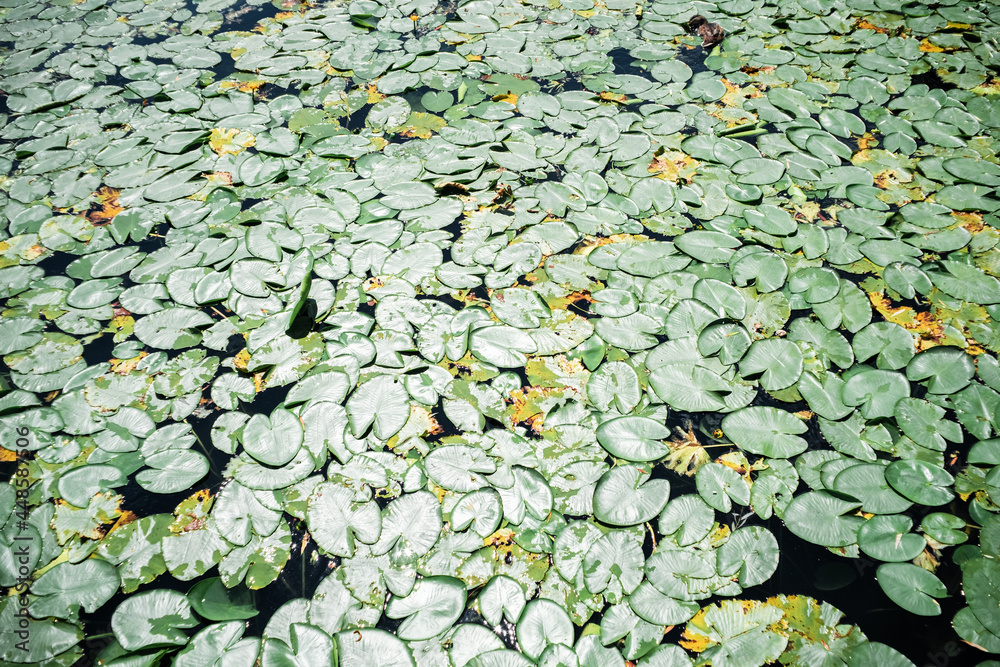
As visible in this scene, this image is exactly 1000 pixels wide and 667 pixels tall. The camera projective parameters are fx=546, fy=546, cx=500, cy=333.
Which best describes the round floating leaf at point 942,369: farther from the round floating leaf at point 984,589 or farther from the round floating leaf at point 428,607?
the round floating leaf at point 428,607

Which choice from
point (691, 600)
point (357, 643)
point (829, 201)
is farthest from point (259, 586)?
point (829, 201)

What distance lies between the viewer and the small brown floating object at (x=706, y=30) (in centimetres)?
304

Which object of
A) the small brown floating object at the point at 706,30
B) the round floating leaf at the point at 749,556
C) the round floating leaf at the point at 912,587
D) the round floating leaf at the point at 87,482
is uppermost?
the small brown floating object at the point at 706,30

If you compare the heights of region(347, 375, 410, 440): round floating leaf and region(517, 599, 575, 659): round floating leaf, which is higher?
region(347, 375, 410, 440): round floating leaf

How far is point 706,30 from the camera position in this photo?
122 inches

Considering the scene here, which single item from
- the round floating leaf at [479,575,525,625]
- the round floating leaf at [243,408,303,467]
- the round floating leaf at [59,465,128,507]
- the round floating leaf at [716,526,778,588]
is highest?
the round floating leaf at [243,408,303,467]

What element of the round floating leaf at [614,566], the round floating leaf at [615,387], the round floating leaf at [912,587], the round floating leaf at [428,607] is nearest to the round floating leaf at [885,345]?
the round floating leaf at [912,587]

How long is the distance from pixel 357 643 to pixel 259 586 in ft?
0.99

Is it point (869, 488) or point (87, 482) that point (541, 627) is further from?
point (87, 482)

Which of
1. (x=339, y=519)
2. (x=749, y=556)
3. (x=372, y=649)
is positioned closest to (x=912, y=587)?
(x=749, y=556)

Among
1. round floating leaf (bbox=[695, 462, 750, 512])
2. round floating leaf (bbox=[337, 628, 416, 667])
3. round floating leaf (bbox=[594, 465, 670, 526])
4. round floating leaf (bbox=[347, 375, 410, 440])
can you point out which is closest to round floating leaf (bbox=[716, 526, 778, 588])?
round floating leaf (bbox=[695, 462, 750, 512])

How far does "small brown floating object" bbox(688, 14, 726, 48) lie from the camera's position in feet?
9.98

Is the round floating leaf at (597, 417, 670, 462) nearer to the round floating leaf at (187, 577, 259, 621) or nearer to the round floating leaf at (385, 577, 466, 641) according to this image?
the round floating leaf at (385, 577, 466, 641)

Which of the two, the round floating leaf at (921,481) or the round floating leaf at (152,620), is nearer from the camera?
the round floating leaf at (152,620)
